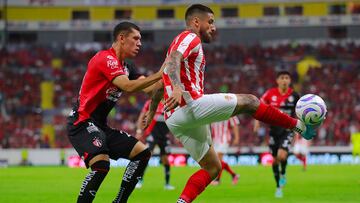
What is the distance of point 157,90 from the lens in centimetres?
939

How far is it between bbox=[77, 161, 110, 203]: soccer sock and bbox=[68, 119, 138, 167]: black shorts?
0.52 ft

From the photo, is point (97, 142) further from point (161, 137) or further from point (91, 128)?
point (161, 137)

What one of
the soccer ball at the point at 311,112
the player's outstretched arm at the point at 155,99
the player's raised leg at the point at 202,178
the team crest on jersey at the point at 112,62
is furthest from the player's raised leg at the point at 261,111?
the team crest on jersey at the point at 112,62

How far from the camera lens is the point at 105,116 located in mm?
9570

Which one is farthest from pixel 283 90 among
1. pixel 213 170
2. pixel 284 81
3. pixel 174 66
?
pixel 174 66

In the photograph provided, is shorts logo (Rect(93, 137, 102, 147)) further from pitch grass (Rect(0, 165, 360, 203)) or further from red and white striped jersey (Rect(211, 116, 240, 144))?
red and white striped jersey (Rect(211, 116, 240, 144))

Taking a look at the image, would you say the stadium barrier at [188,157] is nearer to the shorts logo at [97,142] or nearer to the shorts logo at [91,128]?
the shorts logo at [91,128]

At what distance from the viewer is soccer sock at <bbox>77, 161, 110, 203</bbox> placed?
8945 mm

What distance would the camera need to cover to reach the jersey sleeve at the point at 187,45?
27.9ft

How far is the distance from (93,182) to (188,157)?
2490 cm

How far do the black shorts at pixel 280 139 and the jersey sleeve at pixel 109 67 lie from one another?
7194 millimetres

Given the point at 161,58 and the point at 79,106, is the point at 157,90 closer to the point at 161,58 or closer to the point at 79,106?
the point at 79,106

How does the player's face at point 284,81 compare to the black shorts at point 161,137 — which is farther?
the black shorts at point 161,137

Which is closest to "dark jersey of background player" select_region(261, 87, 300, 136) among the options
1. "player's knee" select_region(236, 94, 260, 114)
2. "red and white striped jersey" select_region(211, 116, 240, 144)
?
"red and white striped jersey" select_region(211, 116, 240, 144)
